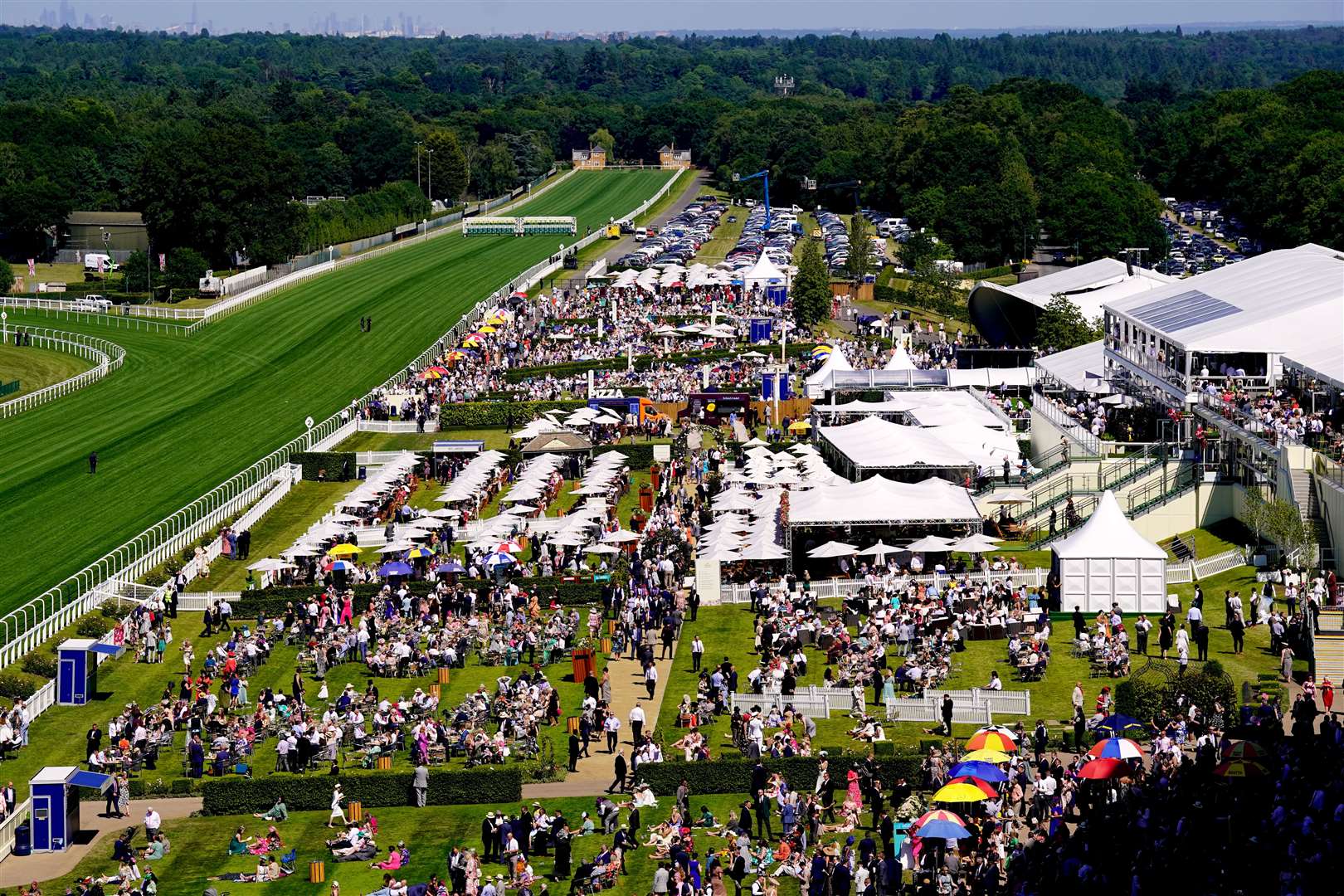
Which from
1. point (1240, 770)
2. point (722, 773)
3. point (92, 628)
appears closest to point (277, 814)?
point (722, 773)

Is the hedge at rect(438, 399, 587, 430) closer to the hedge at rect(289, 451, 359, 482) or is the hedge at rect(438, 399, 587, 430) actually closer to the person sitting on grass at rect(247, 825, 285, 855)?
the hedge at rect(289, 451, 359, 482)

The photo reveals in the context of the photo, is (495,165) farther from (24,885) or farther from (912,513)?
(24,885)

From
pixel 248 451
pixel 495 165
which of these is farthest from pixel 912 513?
pixel 495 165

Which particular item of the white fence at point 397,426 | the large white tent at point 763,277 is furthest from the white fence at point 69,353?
the large white tent at point 763,277

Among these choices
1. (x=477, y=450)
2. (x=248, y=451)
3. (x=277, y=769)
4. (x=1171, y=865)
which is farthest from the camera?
(x=248, y=451)

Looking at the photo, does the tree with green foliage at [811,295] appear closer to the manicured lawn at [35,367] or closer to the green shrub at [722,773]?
the manicured lawn at [35,367]

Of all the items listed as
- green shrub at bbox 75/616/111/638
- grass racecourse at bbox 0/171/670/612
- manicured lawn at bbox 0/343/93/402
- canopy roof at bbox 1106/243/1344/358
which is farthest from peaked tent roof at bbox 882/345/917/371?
manicured lawn at bbox 0/343/93/402
